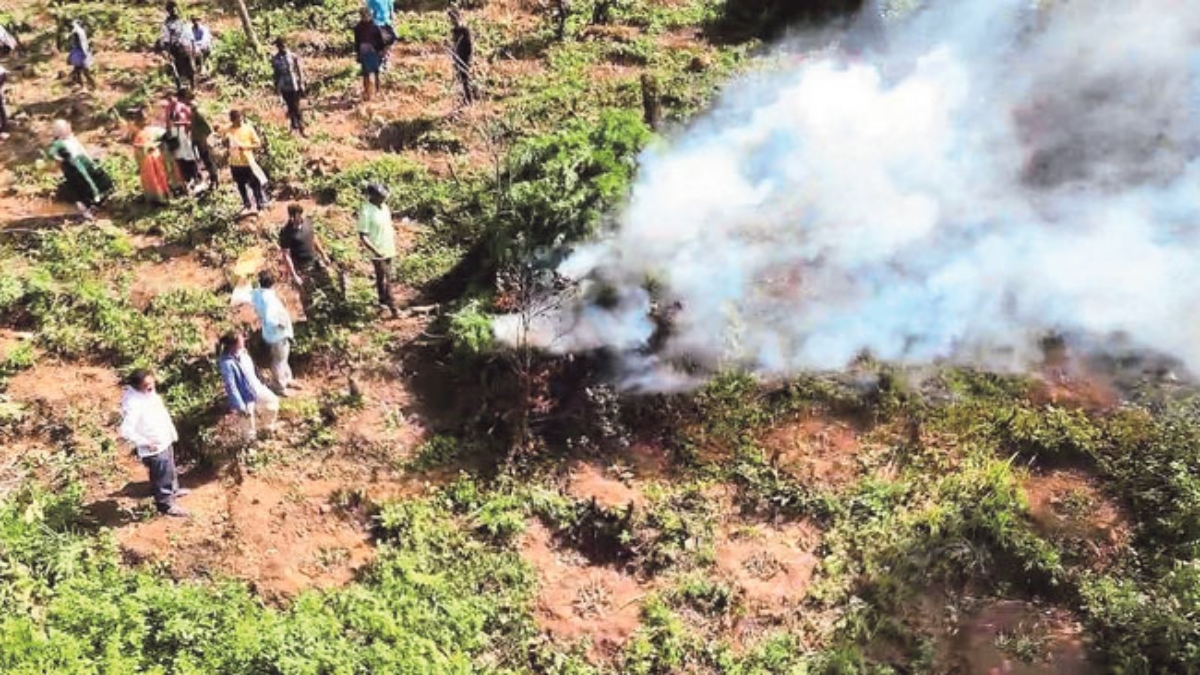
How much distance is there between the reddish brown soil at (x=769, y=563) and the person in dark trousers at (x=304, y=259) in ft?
15.6

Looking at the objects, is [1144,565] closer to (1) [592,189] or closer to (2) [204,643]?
(1) [592,189]

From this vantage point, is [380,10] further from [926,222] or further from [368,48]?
[926,222]

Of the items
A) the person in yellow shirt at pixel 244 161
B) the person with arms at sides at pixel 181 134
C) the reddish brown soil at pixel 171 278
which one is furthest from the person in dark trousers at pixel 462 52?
the reddish brown soil at pixel 171 278

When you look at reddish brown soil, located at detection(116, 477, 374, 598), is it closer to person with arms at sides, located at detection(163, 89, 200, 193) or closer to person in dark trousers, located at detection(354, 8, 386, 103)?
person with arms at sides, located at detection(163, 89, 200, 193)

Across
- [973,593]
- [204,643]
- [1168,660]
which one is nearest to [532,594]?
[204,643]

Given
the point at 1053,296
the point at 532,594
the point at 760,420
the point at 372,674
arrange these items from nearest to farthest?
the point at 372,674, the point at 532,594, the point at 760,420, the point at 1053,296

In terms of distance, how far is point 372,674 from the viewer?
722cm

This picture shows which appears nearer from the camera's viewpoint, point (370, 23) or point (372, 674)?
point (372, 674)

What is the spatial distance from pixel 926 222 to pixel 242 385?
22.2ft

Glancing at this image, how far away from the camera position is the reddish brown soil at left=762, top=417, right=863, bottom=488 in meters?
9.16

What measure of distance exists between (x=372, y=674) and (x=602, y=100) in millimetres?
8622

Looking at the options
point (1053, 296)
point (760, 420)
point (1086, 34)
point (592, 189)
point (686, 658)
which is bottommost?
point (686, 658)

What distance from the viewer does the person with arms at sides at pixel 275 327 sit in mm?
9164

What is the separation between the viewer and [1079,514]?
8812 mm
